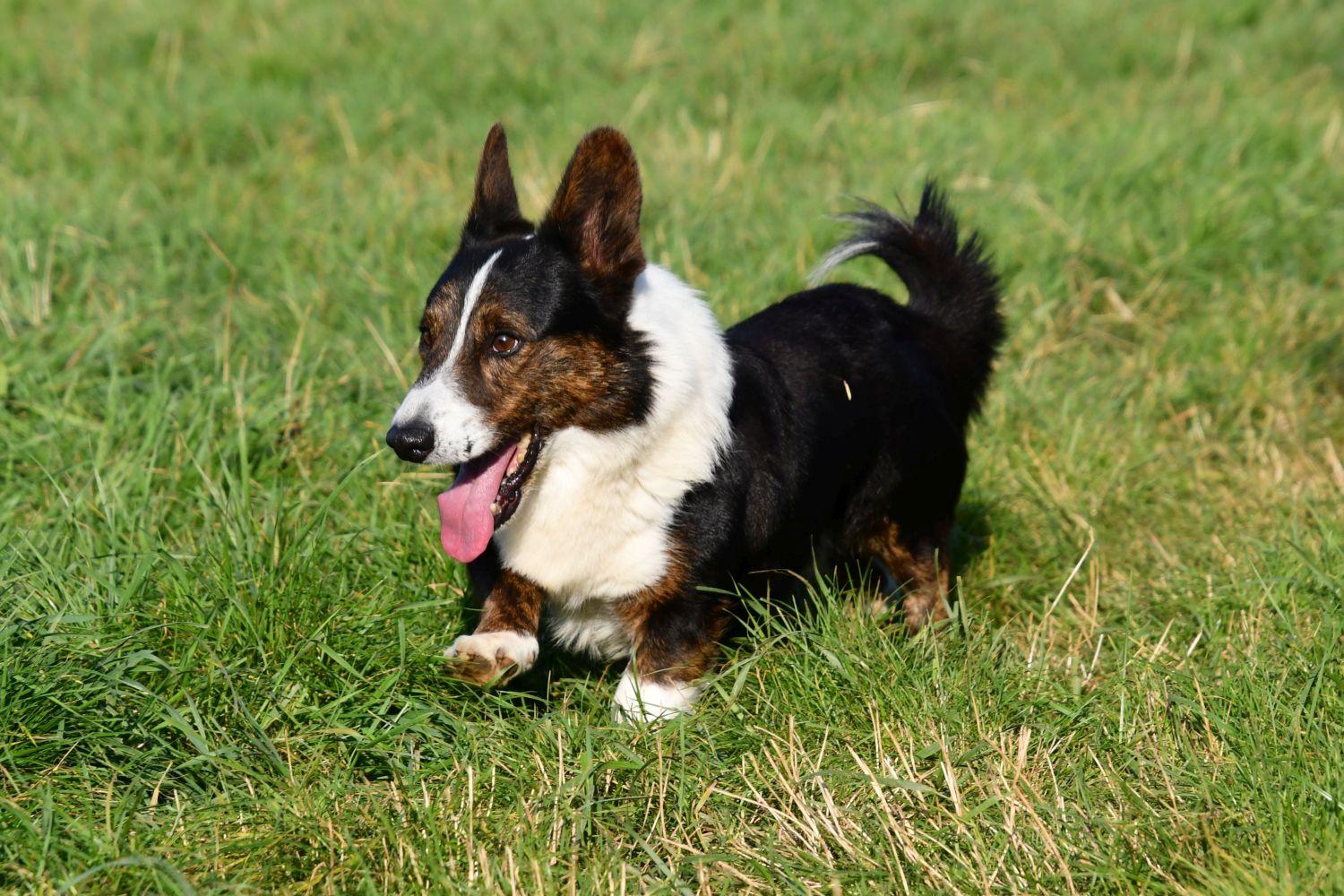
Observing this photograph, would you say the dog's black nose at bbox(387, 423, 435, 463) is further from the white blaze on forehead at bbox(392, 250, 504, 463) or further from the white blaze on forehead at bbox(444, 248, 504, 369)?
the white blaze on forehead at bbox(444, 248, 504, 369)

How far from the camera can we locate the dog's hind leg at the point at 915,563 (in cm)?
375

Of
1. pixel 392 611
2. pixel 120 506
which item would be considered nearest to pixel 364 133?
pixel 120 506

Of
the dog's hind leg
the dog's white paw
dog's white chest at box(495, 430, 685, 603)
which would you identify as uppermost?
dog's white chest at box(495, 430, 685, 603)

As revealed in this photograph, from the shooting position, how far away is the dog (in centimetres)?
300

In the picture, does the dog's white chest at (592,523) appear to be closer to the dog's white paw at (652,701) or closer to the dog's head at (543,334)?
the dog's head at (543,334)

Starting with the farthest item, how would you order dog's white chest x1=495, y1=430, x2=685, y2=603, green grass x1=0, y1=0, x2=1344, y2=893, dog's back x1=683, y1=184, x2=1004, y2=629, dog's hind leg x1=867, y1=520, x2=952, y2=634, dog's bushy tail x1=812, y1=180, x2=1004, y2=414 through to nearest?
dog's bushy tail x1=812, y1=180, x2=1004, y2=414
dog's hind leg x1=867, y1=520, x2=952, y2=634
dog's back x1=683, y1=184, x2=1004, y2=629
dog's white chest x1=495, y1=430, x2=685, y2=603
green grass x1=0, y1=0, x2=1344, y2=893

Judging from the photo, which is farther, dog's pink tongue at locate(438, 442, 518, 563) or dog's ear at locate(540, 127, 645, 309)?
dog's ear at locate(540, 127, 645, 309)

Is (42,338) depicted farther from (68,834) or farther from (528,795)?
(528,795)

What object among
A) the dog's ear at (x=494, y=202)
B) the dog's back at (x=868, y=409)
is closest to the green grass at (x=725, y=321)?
the dog's back at (x=868, y=409)

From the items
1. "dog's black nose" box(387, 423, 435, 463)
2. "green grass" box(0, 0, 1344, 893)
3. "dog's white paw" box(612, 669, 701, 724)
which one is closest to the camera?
"green grass" box(0, 0, 1344, 893)

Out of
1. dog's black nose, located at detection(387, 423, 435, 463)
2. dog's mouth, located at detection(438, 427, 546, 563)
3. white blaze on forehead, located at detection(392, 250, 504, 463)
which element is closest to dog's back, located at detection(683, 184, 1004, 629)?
dog's mouth, located at detection(438, 427, 546, 563)

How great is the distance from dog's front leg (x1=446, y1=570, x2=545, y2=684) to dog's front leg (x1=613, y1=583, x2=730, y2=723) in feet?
0.77

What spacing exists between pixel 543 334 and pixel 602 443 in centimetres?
28

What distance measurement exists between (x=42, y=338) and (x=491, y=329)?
2.05m
